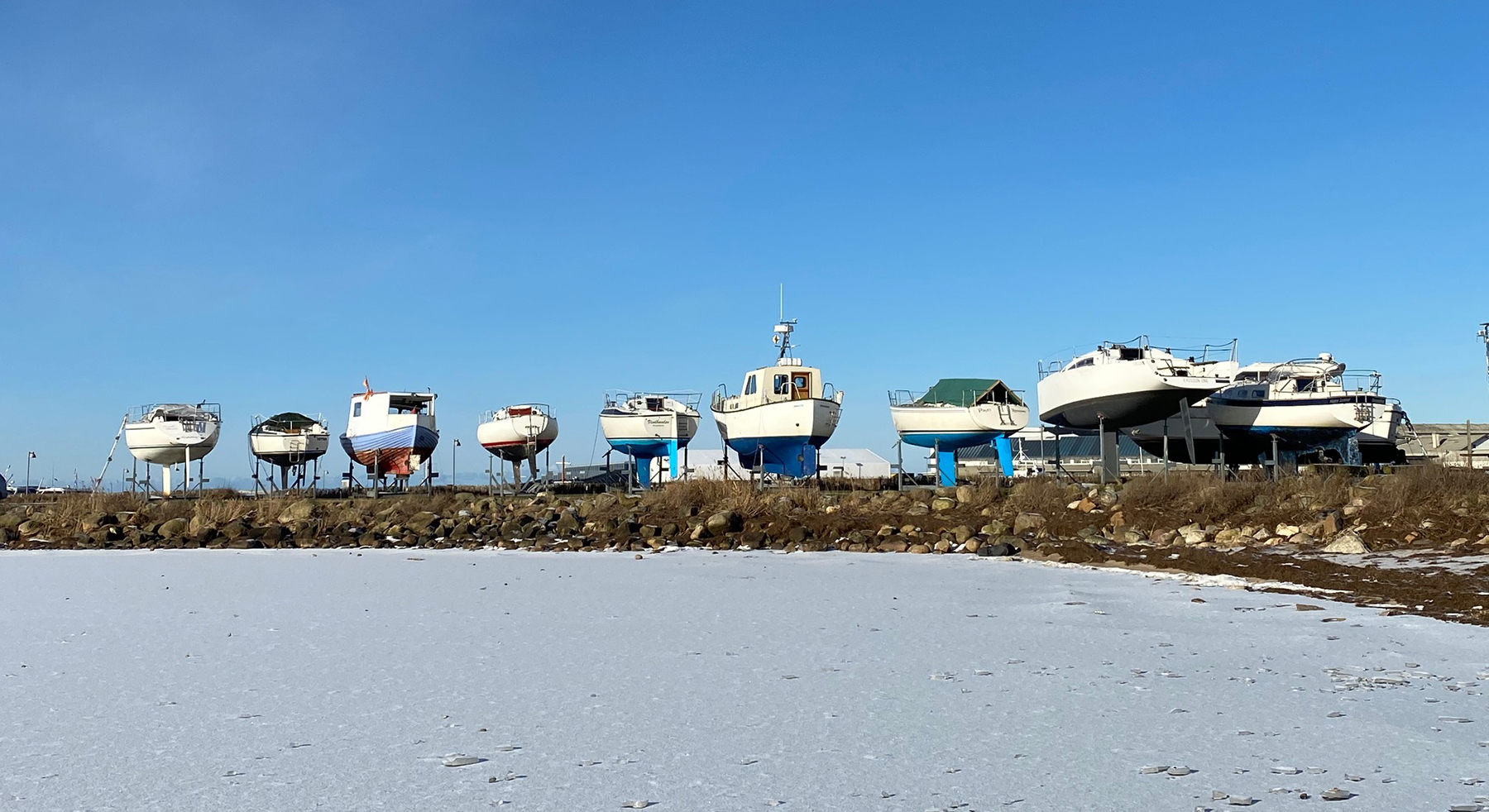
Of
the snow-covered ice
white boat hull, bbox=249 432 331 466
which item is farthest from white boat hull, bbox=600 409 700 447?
the snow-covered ice

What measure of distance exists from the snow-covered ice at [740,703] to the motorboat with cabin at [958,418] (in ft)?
69.2

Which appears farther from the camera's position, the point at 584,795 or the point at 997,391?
the point at 997,391

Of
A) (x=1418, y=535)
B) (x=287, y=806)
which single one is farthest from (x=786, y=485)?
(x=287, y=806)

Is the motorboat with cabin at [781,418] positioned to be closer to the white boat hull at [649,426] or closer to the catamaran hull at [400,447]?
the white boat hull at [649,426]

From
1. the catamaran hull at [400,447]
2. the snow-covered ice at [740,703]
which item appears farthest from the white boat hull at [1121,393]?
the catamaran hull at [400,447]

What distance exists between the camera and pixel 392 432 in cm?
3897

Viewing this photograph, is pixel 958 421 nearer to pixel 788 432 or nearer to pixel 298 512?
pixel 788 432

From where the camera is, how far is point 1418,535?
42.8 feet

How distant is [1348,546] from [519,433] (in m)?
30.7

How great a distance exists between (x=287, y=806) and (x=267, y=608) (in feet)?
19.3

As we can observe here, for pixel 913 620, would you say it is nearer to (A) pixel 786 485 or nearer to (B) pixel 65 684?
(B) pixel 65 684

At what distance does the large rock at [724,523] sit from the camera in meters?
17.5

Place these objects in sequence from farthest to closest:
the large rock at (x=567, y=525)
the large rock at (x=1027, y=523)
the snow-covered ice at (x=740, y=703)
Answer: the large rock at (x=567, y=525) < the large rock at (x=1027, y=523) < the snow-covered ice at (x=740, y=703)

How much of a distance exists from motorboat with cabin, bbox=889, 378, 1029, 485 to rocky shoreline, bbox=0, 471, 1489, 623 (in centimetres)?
855
